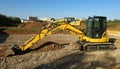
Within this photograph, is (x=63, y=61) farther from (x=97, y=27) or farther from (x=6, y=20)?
(x=6, y=20)

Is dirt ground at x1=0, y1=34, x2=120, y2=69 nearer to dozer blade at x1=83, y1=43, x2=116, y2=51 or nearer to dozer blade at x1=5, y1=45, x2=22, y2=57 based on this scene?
dozer blade at x1=83, y1=43, x2=116, y2=51

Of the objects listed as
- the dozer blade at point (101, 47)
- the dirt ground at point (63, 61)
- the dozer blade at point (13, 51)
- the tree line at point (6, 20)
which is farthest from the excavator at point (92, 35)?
the tree line at point (6, 20)

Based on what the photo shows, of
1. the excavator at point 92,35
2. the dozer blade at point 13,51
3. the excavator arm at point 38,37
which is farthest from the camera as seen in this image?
the excavator at point 92,35

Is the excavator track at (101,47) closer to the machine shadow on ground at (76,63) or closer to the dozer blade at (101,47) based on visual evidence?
the dozer blade at (101,47)

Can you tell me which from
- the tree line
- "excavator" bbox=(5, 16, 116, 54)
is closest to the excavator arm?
"excavator" bbox=(5, 16, 116, 54)

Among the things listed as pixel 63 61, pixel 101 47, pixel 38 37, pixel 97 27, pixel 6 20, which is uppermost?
pixel 97 27

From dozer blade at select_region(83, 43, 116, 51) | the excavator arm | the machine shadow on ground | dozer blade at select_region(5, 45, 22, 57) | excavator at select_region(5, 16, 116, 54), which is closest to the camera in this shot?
the machine shadow on ground

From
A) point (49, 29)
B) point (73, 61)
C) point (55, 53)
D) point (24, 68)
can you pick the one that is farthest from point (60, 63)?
point (49, 29)

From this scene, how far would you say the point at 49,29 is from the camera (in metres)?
15.8

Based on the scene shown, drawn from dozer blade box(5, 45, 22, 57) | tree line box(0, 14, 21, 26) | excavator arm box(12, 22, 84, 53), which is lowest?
tree line box(0, 14, 21, 26)

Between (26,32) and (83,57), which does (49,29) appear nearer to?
(83,57)

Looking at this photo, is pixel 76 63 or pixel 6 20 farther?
pixel 6 20

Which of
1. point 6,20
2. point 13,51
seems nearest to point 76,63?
point 13,51

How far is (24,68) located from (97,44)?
6260mm
